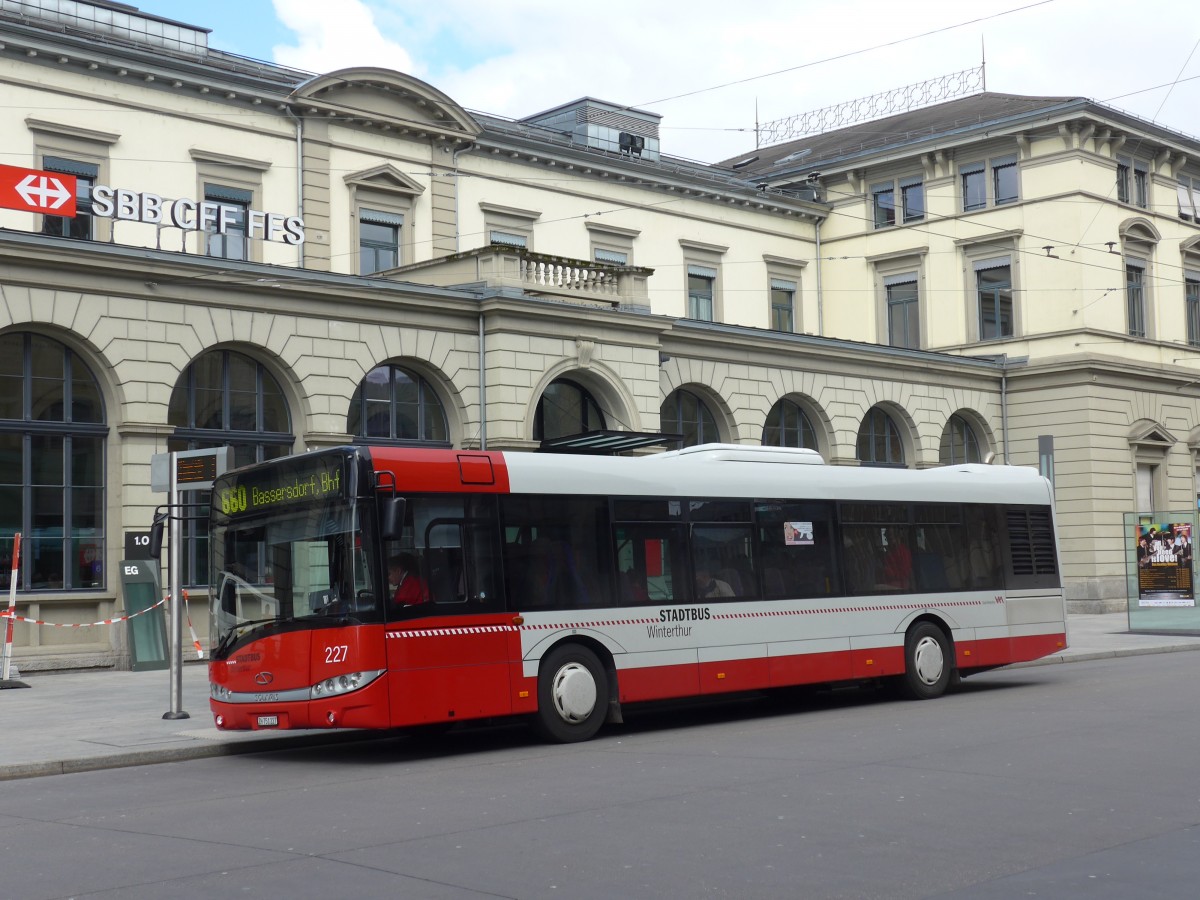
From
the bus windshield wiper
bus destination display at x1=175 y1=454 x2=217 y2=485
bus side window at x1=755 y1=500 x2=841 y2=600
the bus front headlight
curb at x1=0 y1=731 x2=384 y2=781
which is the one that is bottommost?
curb at x1=0 y1=731 x2=384 y2=781

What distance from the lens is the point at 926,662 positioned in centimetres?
1872

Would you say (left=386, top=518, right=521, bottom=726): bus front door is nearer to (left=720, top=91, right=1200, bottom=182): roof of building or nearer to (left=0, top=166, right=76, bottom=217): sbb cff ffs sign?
(left=0, top=166, right=76, bottom=217): sbb cff ffs sign

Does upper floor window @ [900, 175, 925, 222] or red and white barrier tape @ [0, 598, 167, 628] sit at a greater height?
upper floor window @ [900, 175, 925, 222]

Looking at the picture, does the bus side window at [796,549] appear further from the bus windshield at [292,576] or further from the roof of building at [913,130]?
the roof of building at [913,130]

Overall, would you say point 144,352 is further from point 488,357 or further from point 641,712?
point 641,712

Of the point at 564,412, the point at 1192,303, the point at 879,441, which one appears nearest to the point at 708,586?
the point at 564,412

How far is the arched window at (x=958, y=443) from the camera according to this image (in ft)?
136

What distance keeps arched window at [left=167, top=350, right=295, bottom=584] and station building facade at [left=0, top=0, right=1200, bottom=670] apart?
0.18 feet

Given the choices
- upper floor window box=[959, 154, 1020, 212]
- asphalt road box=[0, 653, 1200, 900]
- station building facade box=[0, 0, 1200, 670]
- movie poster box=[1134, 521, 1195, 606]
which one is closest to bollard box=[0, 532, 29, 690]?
station building facade box=[0, 0, 1200, 670]

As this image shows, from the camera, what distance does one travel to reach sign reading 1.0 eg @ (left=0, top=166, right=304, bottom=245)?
921 inches

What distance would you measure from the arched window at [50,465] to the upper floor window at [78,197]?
Answer: 5.79 metres

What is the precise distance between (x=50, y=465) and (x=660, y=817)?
1656 centimetres

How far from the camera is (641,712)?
18.2m

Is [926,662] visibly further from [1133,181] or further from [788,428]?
[1133,181]
